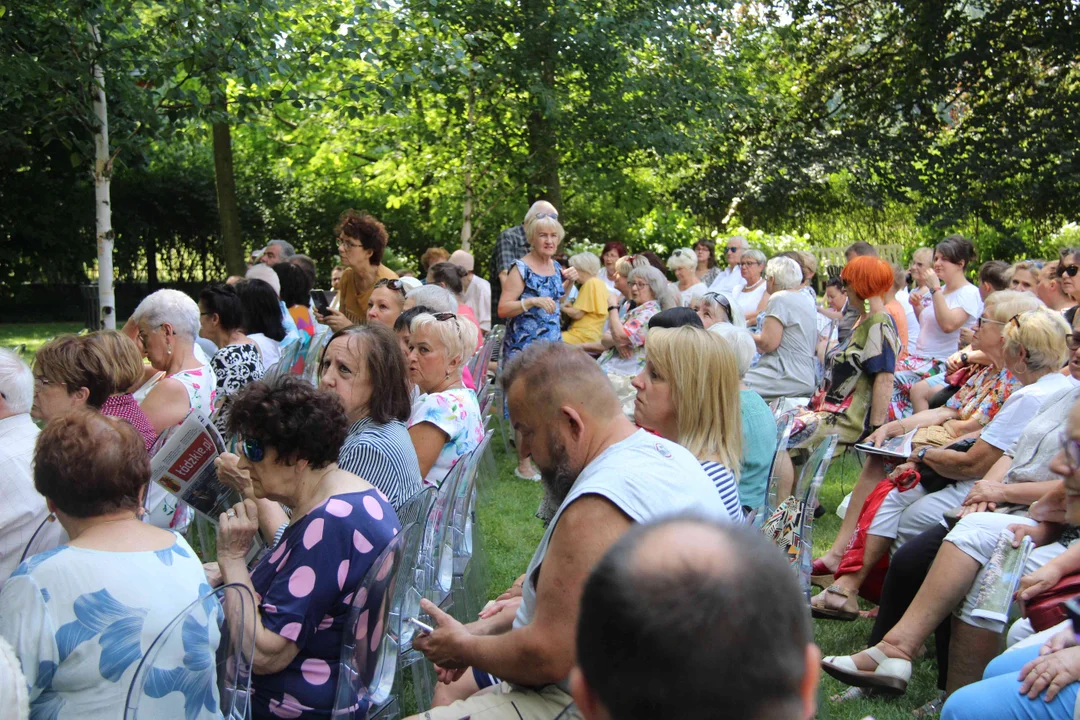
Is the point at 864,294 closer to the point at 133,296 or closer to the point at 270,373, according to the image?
the point at 270,373

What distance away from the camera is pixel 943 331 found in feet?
24.2

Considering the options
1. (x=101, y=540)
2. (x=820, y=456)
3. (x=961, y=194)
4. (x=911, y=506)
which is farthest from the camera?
(x=961, y=194)

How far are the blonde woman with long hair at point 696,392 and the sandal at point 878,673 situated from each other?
83 cm

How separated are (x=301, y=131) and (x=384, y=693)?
14509 millimetres

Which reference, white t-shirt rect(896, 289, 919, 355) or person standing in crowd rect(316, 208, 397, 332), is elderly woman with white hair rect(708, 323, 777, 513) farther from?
white t-shirt rect(896, 289, 919, 355)

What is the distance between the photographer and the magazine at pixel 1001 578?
337 centimetres

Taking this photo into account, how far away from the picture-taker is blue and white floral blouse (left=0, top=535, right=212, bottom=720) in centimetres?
211

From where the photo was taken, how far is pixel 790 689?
1.03m

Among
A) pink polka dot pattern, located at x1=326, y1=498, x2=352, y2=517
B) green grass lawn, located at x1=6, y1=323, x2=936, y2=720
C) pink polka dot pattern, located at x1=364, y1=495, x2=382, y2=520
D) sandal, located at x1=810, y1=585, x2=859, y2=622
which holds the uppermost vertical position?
pink polka dot pattern, located at x1=326, y1=498, x2=352, y2=517

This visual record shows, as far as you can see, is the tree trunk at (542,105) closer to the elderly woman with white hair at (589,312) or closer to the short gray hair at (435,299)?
the elderly woman with white hair at (589,312)

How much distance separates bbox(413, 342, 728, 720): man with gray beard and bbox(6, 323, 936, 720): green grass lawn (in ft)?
5.20

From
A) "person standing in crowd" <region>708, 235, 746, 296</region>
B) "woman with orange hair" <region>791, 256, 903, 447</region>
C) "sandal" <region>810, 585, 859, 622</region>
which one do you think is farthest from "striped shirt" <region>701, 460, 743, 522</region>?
"person standing in crowd" <region>708, 235, 746, 296</region>

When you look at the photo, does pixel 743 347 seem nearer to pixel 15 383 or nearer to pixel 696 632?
pixel 15 383

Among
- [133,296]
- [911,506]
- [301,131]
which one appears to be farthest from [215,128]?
[911,506]
